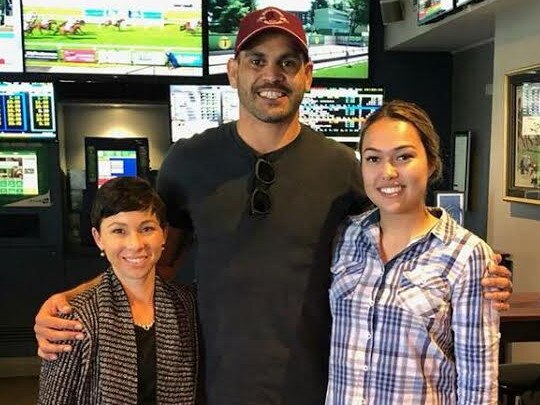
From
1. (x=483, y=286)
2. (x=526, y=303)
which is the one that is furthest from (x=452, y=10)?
(x=483, y=286)

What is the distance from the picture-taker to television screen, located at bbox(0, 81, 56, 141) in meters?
4.42

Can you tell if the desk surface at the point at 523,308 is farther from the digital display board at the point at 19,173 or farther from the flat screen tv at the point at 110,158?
the digital display board at the point at 19,173

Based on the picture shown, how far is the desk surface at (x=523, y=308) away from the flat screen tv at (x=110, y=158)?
2.67 meters

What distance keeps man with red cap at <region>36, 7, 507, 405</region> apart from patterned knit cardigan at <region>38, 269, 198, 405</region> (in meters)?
0.06

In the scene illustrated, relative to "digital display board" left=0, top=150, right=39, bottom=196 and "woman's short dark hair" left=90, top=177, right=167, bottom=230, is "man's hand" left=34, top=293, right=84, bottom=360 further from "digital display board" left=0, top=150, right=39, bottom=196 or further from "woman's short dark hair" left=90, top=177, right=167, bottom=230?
"digital display board" left=0, top=150, right=39, bottom=196

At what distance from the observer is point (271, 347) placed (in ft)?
5.11

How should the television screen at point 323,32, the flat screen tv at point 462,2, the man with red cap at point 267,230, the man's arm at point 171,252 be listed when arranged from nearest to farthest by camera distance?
the man with red cap at point 267,230
the man's arm at point 171,252
the flat screen tv at point 462,2
the television screen at point 323,32

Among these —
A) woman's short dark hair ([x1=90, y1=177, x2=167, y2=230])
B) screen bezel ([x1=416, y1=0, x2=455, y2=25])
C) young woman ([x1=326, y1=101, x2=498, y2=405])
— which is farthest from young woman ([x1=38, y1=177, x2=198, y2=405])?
screen bezel ([x1=416, y1=0, x2=455, y2=25])

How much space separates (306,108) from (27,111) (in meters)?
1.96

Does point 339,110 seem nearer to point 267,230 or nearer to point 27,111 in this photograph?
point 27,111

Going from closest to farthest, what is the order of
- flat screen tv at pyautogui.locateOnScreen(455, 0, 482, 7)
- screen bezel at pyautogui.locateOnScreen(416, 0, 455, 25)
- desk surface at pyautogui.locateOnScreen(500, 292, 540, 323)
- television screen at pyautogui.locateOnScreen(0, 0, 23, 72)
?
desk surface at pyautogui.locateOnScreen(500, 292, 540, 323), flat screen tv at pyautogui.locateOnScreen(455, 0, 482, 7), screen bezel at pyautogui.locateOnScreen(416, 0, 455, 25), television screen at pyautogui.locateOnScreen(0, 0, 23, 72)

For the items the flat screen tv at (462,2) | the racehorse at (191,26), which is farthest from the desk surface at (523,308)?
the racehorse at (191,26)

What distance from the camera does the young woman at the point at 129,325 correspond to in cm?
147

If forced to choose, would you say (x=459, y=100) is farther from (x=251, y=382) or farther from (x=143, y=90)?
(x=251, y=382)
